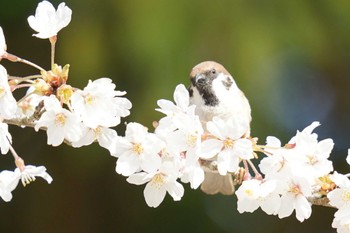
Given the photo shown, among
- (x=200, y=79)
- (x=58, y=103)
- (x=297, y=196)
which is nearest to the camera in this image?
(x=58, y=103)

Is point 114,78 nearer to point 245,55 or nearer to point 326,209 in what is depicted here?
point 245,55

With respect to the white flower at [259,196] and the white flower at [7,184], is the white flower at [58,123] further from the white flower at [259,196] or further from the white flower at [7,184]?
the white flower at [259,196]

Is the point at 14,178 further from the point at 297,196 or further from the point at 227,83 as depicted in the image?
the point at 227,83

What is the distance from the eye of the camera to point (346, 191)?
1399mm

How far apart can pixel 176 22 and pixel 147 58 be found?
0.55ft

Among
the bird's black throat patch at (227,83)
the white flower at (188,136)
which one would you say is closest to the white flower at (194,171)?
the white flower at (188,136)

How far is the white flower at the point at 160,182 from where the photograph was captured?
4.67 feet

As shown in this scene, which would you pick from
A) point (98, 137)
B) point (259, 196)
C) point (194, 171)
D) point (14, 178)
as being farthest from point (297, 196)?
point (14, 178)

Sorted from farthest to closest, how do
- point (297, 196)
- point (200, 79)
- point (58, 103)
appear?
1. point (200, 79)
2. point (297, 196)
3. point (58, 103)

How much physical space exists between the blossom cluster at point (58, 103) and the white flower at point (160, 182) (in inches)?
3.2

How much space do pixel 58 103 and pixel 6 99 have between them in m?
0.08

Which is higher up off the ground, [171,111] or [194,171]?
[171,111]

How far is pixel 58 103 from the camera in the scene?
132 cm

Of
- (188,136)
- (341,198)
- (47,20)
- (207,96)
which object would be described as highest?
(207,96)
